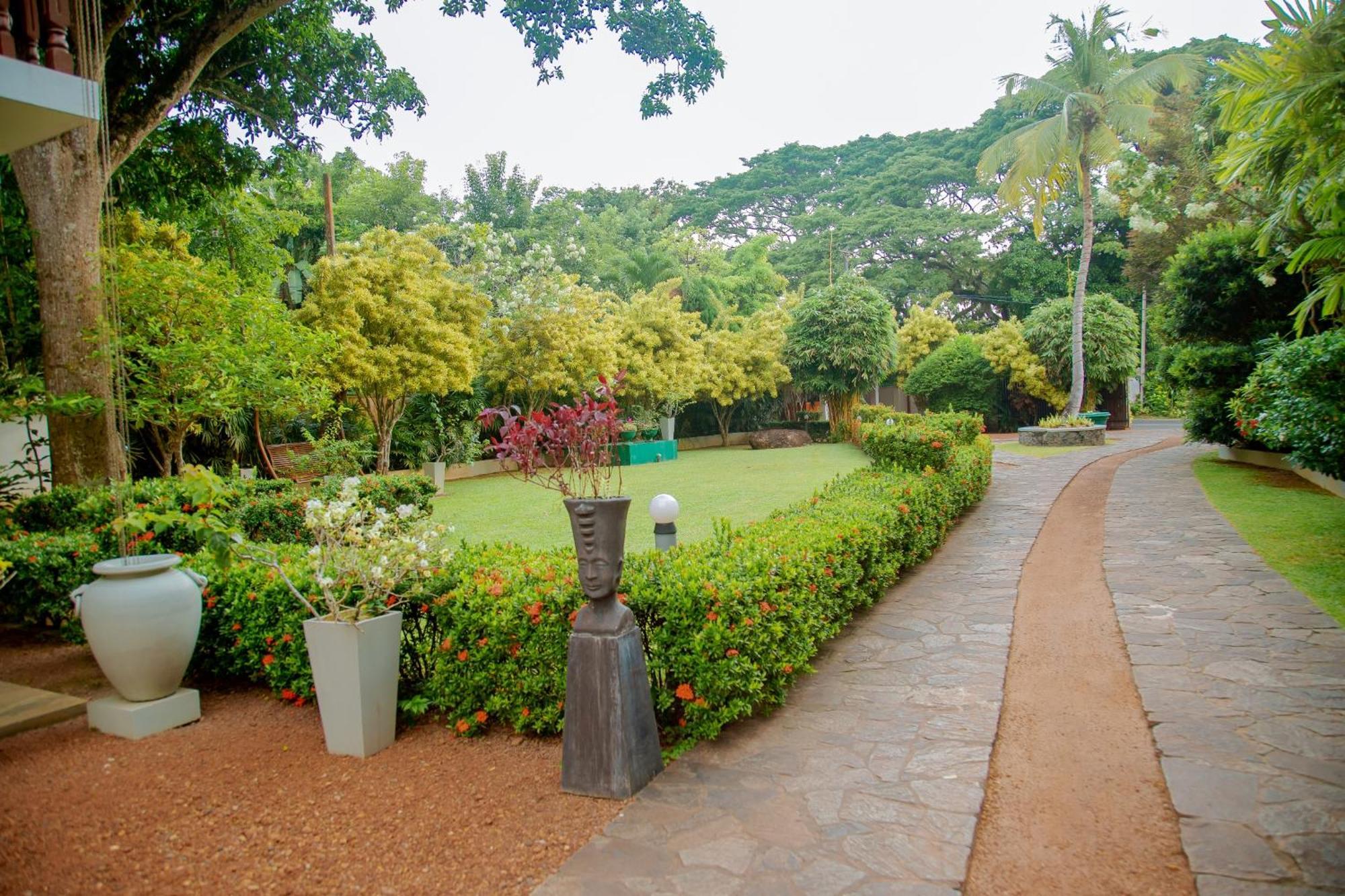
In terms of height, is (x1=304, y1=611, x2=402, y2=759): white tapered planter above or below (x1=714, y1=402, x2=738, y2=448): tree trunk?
below

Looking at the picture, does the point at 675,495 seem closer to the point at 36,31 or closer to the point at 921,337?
the point at 36,31

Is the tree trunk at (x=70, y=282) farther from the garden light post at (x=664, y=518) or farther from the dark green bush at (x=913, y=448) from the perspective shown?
the dark green bush at (x=913, y=448)

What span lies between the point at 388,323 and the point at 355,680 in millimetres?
10644

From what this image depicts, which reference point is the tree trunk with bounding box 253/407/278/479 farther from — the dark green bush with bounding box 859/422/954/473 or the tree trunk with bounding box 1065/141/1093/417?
the tree trunk with bounding box 1065/141/1093/417

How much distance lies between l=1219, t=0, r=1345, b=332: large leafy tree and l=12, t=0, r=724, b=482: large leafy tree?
7.74 m

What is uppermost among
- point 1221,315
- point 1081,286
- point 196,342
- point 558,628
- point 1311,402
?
point 1081,286

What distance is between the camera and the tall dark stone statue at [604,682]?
331cm

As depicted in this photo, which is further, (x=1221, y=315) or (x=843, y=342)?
(x=843, y=342)

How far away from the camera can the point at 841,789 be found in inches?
129

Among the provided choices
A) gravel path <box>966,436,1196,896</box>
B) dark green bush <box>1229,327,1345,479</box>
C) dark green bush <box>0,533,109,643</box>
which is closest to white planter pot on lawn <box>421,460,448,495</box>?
dark green bush <box>0,533,109,643</box>

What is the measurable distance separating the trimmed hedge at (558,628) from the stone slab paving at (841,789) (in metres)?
0.26

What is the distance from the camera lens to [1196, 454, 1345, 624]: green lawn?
6047 millimetres

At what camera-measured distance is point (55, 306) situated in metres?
7.68

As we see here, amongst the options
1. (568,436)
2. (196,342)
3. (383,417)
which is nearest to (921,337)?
(383,417)
